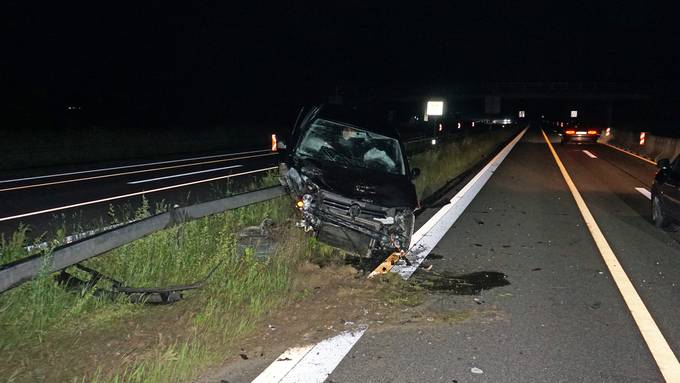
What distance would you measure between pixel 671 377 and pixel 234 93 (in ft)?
213

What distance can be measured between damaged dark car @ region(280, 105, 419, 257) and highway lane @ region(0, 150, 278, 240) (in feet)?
7.40

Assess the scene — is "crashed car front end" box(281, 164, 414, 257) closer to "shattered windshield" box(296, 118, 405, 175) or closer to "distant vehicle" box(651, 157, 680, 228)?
"shattered windshield" box(296, 118, 405, 175)

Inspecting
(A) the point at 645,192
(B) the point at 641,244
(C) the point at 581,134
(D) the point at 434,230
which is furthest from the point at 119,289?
(C) the point at 581,134

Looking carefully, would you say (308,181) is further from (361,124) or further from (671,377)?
(671,377)

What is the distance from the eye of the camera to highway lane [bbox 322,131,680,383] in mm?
4254

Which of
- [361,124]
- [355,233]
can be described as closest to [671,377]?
[355,233]

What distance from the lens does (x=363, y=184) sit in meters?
7.54

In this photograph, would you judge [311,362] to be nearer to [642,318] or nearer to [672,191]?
[642,318]

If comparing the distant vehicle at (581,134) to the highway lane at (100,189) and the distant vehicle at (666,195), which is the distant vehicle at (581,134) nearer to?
the highway lane at (100,189)

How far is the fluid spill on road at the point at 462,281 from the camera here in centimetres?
629

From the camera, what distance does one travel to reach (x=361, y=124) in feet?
29.8

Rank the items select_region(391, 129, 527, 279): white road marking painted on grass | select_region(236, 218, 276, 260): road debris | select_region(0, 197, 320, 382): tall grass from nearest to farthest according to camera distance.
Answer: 1. select_region(0, 197, 320, 382): tall grass
2. select_region(236, 218, 276, 260): road debris
3. select_region(391, 129, 527, 279): white road marking painted on grass

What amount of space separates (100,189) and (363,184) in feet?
30.2

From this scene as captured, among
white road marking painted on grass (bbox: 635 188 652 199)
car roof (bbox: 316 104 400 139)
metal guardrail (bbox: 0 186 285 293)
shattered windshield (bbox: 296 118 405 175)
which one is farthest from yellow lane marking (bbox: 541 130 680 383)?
white road marking painted on grass (bbox: 635 188 652 199)
